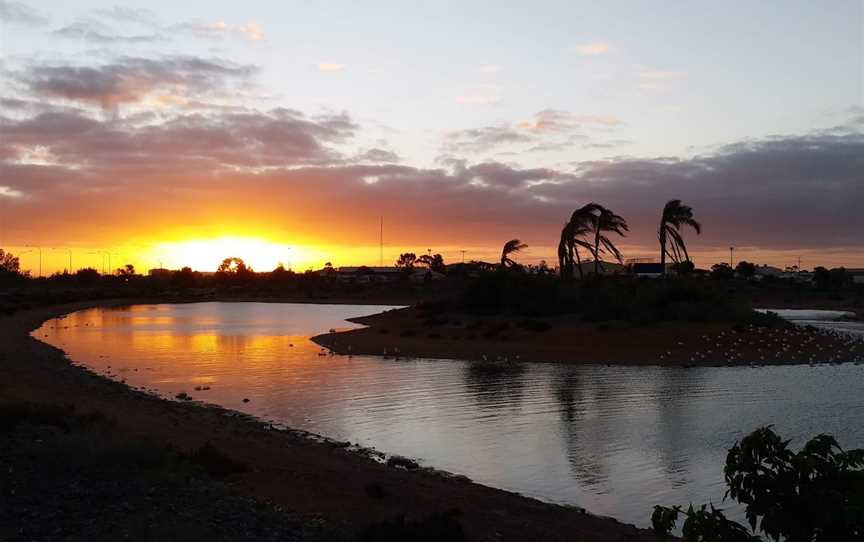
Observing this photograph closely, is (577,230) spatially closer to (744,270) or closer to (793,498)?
(793,498)

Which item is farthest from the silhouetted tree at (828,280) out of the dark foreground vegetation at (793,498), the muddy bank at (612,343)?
the dark foreground vegetation at (793,498)

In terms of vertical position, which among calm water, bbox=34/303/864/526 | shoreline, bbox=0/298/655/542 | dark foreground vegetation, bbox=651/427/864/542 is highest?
dark foreground vegetation, bbox=651/427/864/542

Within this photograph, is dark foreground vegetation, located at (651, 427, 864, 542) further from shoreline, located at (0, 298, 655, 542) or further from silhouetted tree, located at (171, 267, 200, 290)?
silhouetted tree, located at (171, 267, 200, 290)

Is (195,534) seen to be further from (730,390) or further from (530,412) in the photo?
(730,390)

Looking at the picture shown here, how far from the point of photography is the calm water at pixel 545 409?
1357 centimetres

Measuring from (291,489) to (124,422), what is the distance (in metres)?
6.16

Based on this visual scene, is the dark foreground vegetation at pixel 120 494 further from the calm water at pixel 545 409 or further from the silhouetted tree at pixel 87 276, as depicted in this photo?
the silhouetted tree at pixel 87 276

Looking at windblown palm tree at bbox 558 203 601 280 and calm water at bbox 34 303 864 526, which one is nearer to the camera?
calm water at bbox 34 303 864 526

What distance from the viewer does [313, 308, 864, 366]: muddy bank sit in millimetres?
32875

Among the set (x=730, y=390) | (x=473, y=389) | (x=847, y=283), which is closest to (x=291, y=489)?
(x=473, y=389)

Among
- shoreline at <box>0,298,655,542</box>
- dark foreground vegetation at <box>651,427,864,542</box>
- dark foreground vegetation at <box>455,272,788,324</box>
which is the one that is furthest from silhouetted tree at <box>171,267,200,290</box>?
dark foreground vegetation at <box>651,427,864,542</box>

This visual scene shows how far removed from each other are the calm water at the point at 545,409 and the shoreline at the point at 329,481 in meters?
0.97

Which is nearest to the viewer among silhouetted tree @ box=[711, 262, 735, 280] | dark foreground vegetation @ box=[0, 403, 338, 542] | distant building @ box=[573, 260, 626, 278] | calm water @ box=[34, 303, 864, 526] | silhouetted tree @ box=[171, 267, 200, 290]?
dark foreground vegetation @ box=[0, 403, 338, 542]

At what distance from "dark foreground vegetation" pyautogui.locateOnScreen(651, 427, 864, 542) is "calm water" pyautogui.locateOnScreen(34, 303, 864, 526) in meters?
5.90
